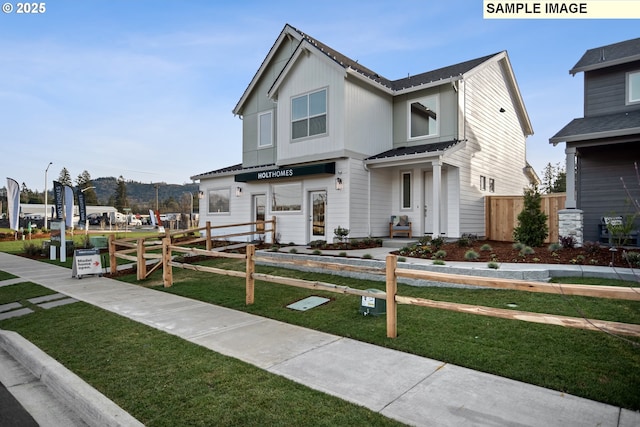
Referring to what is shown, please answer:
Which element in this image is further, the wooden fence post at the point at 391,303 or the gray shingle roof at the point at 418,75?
the gray shingle roof at the point at 418,75

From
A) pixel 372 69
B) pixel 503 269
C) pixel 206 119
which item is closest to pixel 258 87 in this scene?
pixel 372 69

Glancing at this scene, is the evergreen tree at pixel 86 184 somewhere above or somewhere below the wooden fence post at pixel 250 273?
above

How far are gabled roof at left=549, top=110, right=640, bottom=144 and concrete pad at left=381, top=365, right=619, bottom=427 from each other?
999cm

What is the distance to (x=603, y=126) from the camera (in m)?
11.0

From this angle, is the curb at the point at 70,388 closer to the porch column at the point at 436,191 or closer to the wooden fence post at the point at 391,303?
the wooden fence post at the point at 391,303

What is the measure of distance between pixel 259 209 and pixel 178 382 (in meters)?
13.1

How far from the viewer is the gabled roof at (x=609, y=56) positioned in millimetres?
11836

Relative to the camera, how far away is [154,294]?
809 cm

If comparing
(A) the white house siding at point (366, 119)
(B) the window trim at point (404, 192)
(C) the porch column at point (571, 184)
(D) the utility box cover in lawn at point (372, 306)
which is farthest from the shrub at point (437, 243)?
(D) the utility box cover in lawn at point (372, 306)

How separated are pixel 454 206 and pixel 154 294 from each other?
10009 millimetres

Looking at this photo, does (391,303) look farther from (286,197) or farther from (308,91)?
(308,91)

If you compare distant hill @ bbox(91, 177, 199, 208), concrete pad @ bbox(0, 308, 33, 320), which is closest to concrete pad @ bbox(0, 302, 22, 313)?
concrete pad @ bbox(0, 308, 33, 320)

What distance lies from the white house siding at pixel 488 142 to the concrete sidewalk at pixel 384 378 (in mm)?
9729

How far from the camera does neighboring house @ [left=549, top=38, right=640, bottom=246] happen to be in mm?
11680
